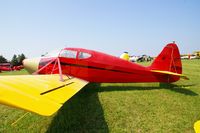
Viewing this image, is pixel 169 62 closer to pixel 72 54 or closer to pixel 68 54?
pixel 72 54

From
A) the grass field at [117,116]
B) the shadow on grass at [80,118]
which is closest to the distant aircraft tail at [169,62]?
the grass field at [117,116]

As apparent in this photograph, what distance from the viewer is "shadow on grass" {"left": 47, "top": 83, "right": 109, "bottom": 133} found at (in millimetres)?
4527

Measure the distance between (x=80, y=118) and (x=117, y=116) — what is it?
0.99m

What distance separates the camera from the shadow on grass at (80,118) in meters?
4.53

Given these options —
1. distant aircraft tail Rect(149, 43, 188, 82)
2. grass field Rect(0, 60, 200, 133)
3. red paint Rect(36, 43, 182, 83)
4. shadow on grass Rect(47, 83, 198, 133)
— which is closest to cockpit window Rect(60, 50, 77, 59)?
red paint Rect(36, 43, 182, 83)

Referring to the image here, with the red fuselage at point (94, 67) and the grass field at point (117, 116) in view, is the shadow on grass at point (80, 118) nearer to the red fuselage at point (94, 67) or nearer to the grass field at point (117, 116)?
the grass field at point (117, 116)

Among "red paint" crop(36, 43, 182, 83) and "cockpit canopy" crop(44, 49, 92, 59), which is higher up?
"cockpit canopy" crop(44, 49, 92, 59)

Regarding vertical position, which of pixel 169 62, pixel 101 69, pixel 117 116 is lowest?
pixel 117 116

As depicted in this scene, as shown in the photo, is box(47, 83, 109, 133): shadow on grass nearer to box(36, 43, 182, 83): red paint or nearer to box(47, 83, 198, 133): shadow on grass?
box(47, 83, 198, 133): shadow on grass

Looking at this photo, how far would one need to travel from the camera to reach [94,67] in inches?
330

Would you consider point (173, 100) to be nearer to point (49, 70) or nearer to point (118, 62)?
point (118, 62)

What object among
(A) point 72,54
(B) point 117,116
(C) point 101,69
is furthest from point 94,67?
(B) point 117,116

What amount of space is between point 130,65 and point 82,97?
2564mm

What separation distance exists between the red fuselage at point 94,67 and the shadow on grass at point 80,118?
1747 millimetres
